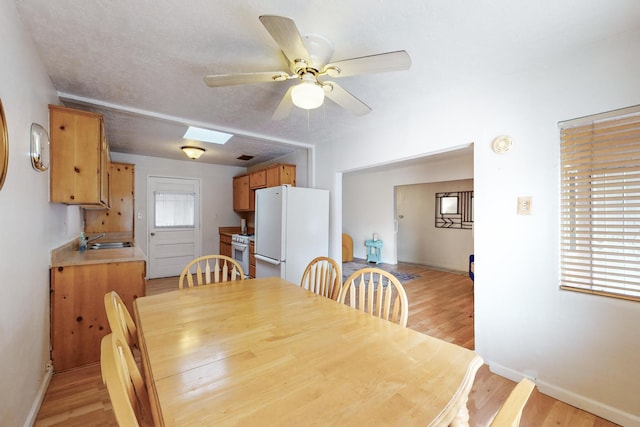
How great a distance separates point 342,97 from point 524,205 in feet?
5.09

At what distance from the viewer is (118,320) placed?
1011 mm

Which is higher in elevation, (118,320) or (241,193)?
(241,193)

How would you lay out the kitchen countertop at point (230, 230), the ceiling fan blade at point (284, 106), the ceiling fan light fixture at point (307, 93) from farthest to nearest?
the kitchen countertop at point (230, 230), the ceiling fan blade at point (284, 106), the ceiling fan light fixture at point (307, 93)

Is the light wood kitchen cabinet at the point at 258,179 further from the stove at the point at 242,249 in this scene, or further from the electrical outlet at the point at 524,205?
the electrical outlet at the point at 524,205

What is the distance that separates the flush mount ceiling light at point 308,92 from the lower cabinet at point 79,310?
2131 millimetres

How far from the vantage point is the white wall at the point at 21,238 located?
4.20 ft

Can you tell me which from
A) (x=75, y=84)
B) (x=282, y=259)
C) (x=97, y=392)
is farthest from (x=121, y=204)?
(x=97, y=392)

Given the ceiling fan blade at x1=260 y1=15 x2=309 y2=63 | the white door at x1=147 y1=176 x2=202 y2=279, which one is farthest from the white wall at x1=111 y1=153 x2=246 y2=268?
the ceiling fan blade at x1=260 y1=15 x2=309 y2=63

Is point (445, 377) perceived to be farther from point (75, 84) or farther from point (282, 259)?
point (75, 84)

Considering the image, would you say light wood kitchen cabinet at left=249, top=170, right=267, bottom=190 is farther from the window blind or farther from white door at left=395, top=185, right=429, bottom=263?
the window blind

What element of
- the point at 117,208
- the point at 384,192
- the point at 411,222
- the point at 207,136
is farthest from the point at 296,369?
the point at 411,222

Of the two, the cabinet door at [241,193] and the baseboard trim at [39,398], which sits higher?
the cabinet door at [241,193]

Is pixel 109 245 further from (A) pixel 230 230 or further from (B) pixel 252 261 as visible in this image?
(A) pixel 230 230

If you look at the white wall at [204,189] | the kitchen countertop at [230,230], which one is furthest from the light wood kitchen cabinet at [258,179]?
the kitchen countertop at [230,230]
